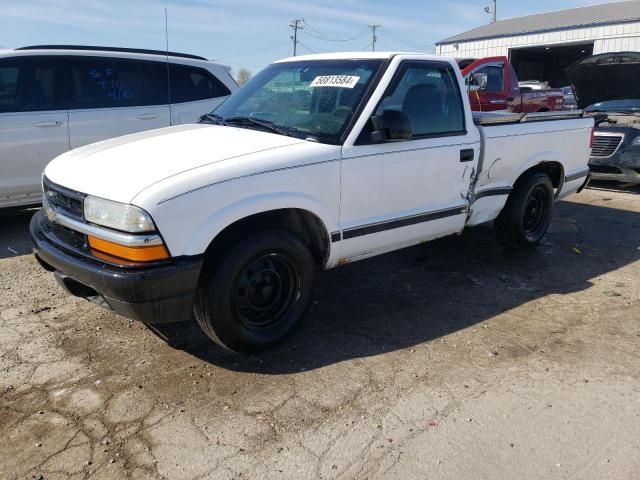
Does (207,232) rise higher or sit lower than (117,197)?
lower

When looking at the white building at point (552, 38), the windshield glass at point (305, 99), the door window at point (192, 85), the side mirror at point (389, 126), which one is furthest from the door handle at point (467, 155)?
the white building at point (552, 38)

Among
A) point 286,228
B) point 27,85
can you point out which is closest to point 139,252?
point 286,228

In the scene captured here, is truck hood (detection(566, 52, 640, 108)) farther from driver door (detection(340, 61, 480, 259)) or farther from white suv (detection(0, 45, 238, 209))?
white suv (detection(0, 45, 238, 209))

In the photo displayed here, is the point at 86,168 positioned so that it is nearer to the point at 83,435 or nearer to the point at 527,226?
the point at 83,435

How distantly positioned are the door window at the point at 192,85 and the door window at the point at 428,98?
3.71 metres

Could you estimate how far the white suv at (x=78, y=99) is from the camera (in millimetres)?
5727

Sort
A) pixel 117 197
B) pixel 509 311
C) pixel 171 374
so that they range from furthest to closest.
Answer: pixel 509 311 < pixel 171 374 < pixel 117 197

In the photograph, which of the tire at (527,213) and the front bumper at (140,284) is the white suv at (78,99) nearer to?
the front bumper at (140,284)

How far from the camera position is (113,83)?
21.2ft

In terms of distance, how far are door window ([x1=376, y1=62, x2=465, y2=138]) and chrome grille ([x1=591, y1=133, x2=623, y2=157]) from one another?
193 inches

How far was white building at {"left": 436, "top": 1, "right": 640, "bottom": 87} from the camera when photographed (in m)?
28.2

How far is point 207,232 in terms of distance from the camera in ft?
9.93

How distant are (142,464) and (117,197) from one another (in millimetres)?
1330

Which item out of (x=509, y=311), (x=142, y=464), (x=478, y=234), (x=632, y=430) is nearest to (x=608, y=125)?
(x=478, y=234)
